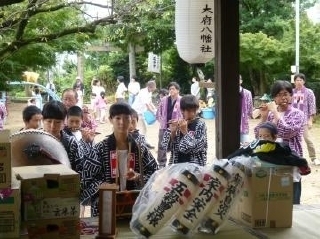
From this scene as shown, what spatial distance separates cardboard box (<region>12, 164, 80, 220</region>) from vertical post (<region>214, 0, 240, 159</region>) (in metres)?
1.73

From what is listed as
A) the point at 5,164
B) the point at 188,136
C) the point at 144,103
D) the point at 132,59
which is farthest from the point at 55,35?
the point at 132,59

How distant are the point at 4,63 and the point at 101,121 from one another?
9796 mm

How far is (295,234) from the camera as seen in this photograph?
2.12m

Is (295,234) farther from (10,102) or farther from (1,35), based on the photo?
(10,102)

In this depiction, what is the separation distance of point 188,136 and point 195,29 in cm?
91

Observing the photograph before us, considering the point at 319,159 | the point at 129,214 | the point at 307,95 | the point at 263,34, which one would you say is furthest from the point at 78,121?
the point at 263,34

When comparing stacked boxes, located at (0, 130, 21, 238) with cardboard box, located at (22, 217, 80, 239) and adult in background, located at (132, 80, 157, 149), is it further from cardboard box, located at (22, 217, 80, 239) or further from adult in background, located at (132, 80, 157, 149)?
adult in background, located at (132, 80, 157, 149)

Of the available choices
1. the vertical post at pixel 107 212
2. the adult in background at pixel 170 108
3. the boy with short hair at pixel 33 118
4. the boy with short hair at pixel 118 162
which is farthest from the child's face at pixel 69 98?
the vertical post at pixel 107 212

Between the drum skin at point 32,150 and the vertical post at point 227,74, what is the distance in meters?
1.39

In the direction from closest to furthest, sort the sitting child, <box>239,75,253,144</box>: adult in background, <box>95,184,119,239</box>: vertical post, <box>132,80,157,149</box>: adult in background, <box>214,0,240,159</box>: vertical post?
<box>95,184,119,239</box>: vertical post < <box>214,0,240,159</box>: vertical post < the sitting child < <box>239,75,253,144</box>: adult in background < <box>132,80,157,149</box>: adult in background

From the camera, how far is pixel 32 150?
2.46 m

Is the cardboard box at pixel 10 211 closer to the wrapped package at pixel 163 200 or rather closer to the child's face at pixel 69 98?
the wrapped package at pixel 163 200

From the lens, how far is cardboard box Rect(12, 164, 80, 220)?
1.95 m

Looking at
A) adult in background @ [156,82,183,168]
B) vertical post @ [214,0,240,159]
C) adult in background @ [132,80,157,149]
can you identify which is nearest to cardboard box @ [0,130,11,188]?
vertical post @ [214,0,240,159]
